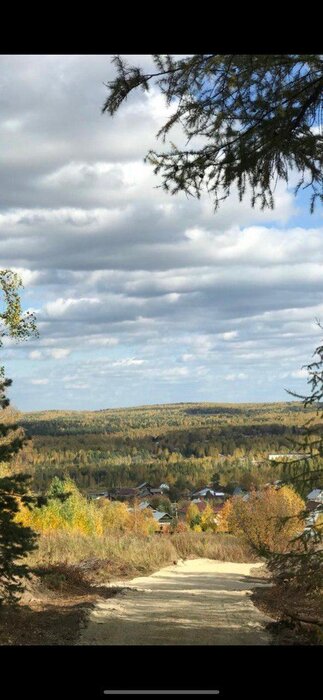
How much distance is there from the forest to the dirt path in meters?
13.0

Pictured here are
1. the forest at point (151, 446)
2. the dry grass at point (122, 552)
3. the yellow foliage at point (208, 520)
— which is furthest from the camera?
the forest at point (151, 446)

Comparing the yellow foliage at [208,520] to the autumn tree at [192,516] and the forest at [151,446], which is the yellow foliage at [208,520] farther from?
the forest at [151,446]

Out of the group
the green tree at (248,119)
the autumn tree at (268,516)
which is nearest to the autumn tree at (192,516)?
the autumn tree at (268,516)

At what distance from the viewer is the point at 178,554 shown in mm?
14484

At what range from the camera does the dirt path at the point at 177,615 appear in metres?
5.17

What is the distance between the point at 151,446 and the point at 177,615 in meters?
25.4

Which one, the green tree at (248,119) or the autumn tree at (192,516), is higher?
the green tree at (248,119)

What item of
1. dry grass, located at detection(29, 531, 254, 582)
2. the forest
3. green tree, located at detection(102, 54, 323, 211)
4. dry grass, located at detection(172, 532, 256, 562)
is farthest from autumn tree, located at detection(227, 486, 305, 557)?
the forest

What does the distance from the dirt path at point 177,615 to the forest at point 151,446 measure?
13.0m

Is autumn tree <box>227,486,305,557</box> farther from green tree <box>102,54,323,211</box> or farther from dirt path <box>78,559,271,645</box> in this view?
green tree <box>102,54,323,211</box>

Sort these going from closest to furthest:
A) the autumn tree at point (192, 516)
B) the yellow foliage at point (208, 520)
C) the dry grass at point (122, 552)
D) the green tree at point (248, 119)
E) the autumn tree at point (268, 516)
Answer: the green tree at point (248, 119), the dry grass at point (122, 552), the autumn tree at point (268, 516), the yellow foliage at point (208, 520), the autumn tree at point (192, 516)

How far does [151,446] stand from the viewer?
3175 cm
